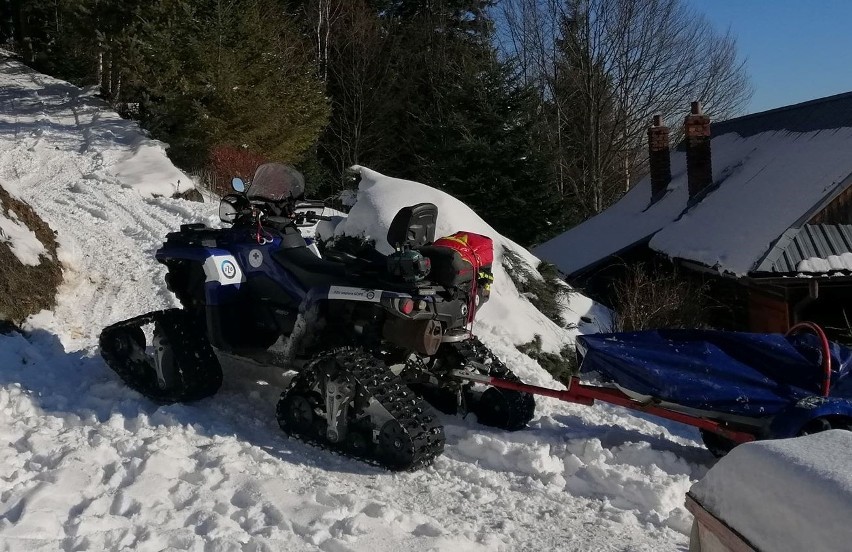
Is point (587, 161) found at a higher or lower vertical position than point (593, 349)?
higher

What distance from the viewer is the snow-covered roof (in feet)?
43.4

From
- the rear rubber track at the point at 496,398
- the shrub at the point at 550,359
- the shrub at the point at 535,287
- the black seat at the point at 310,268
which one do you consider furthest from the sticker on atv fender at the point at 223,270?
the shrub at the point at 535,287

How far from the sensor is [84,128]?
19.2m

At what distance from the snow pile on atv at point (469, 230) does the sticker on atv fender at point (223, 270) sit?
3590 mm

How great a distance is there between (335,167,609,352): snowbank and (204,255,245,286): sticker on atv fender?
3.68 m

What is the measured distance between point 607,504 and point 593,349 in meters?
1.15

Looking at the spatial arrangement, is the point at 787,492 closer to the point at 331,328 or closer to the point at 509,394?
the point at 509,394

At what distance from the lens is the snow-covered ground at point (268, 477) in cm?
346

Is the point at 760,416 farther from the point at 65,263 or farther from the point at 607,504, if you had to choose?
the point at 65,263

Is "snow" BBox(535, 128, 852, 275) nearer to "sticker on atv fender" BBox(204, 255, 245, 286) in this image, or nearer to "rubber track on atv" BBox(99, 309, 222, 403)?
"sticker on atv fender" BBox(204, 255, 245, 286)

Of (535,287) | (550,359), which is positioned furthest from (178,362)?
(535,287)

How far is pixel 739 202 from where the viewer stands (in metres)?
14.8

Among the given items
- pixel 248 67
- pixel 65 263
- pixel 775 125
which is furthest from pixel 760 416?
pixel 248 67

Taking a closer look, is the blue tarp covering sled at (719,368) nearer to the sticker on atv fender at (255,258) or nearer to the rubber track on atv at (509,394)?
the rubber track on atv at (509,394)
